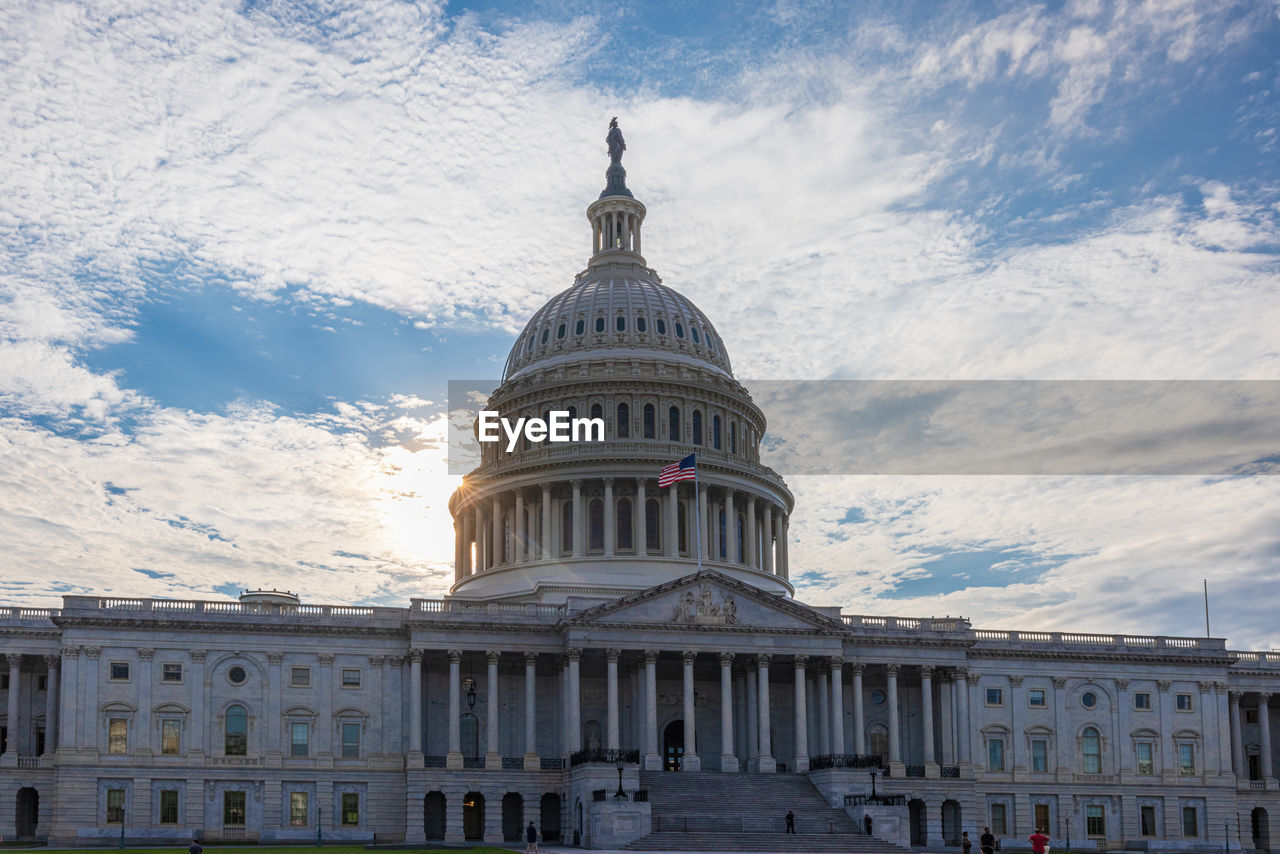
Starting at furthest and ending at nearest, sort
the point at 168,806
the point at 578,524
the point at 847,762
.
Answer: the point at 578,524
the point at 847,762
the point at 168,806

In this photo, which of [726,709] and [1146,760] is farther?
[1146,760]

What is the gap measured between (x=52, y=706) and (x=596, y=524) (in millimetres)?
39288

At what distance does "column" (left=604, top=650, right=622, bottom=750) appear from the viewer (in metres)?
86.4

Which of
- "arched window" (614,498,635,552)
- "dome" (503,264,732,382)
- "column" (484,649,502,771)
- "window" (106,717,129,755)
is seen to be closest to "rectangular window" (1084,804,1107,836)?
"arched window" (614,498,635,552)

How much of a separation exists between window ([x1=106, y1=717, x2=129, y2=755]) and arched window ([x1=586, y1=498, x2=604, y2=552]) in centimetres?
3576

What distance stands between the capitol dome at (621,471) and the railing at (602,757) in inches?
633

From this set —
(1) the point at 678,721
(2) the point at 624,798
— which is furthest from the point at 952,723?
(2) the point at 624,798

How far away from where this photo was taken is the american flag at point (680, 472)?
9869 cm

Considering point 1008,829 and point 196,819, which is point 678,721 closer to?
point 1008,829

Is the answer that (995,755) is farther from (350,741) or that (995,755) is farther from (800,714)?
(350,741)

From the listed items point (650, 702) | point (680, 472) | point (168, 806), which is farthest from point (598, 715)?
point (168, 806)

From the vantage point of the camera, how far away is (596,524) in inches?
4368

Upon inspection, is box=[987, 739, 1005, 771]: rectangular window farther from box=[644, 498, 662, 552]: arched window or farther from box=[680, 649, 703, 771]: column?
box=[644, 498, 662, 552]: arched window

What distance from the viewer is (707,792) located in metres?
82.8
